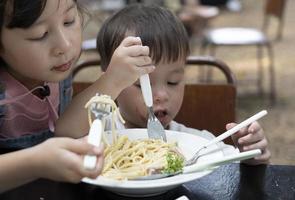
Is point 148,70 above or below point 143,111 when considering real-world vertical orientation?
above

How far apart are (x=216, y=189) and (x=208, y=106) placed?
1.85 ft

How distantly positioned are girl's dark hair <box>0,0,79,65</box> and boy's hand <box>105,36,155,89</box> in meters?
0.18

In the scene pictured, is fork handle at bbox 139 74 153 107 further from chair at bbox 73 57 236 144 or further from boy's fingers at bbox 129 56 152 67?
chair at bbox 73 57 236 144

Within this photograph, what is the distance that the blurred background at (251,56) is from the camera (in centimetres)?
310

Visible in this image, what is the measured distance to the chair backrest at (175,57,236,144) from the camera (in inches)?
55.1

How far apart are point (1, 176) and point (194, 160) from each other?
0.34 m

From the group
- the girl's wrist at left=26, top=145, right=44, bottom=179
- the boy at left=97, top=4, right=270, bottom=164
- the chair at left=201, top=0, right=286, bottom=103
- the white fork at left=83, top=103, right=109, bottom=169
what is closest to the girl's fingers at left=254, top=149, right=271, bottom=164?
the boy at left=97, top=4, right=270, bottom=164

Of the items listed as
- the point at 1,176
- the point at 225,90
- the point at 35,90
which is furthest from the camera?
the point at 225,90

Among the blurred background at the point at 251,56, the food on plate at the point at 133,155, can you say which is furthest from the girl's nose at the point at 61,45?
the blurred background at the point at 251,56

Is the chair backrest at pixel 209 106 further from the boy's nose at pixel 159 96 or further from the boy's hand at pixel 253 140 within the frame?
the boy's hand at pixel 253 140

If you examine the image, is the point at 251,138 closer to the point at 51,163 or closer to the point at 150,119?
the point at 150,119

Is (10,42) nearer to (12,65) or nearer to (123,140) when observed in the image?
(12,65)

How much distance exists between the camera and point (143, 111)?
1.22 metres

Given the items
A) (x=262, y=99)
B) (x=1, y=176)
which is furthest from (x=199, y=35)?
(x=1, y=176)
